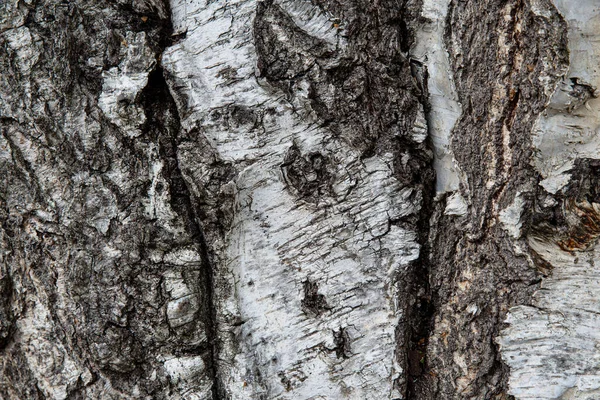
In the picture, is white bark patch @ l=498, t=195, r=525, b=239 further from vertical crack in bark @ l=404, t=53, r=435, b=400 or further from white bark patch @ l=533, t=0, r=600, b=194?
vertical crack in bark @ l=404, t=53, r=435, b=400

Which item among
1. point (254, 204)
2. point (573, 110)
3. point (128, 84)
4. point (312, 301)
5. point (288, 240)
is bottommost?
point (312, 301)

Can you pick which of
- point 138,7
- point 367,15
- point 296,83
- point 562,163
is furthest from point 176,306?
point 562,163

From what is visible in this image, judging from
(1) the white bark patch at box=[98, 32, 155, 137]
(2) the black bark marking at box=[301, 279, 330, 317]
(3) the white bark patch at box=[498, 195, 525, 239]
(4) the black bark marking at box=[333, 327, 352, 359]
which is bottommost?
(4) the black bark marking at box=[333, 327, 352, 359]

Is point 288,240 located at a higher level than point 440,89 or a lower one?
lower

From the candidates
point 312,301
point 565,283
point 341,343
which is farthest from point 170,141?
point 565,283

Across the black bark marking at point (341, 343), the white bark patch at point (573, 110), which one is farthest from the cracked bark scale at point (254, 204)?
the white bark patch at point (573, 110)

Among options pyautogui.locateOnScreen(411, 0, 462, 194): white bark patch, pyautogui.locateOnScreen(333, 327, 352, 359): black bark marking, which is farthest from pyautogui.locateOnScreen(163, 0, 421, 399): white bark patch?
pyautogui.locateOnScreen(411, 0, 462, 194): white bark patch

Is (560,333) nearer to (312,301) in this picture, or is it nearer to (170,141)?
(312,301)
